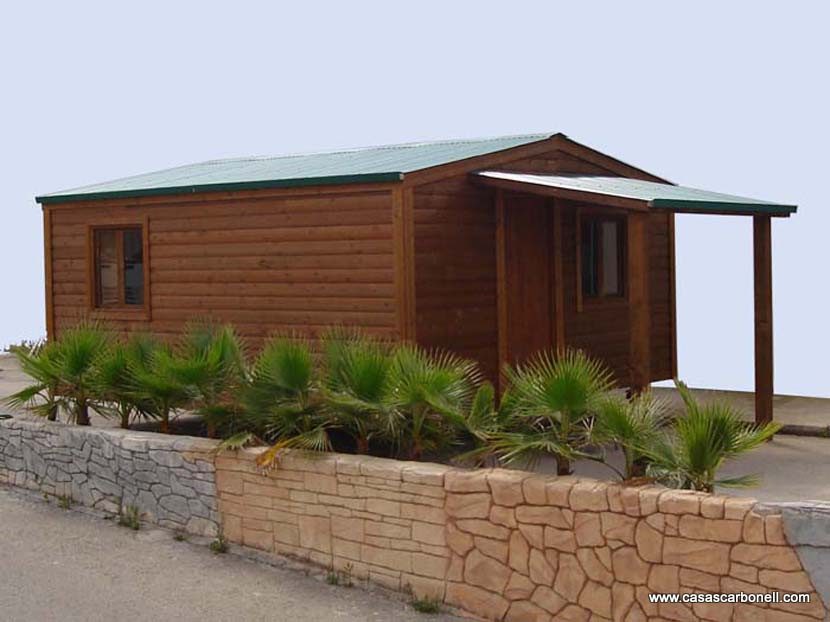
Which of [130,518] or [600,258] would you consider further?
[600,258]

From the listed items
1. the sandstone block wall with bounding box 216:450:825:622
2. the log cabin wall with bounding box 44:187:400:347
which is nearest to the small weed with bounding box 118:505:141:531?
the sandstone block wall with bounding box 216:450:825:622

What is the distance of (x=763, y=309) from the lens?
13984 millimetres

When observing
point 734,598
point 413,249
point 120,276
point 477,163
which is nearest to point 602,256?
point 477,163

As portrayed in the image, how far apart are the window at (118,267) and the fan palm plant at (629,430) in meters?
8.06

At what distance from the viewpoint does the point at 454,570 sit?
28.2 ft

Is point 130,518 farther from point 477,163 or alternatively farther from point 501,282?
point 477,163

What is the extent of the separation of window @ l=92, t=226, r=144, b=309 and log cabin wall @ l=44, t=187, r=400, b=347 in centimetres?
16

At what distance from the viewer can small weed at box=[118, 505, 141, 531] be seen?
10758 millimetres

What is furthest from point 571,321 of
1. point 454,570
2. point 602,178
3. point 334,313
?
point 454,570

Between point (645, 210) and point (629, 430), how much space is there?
385 centimetres

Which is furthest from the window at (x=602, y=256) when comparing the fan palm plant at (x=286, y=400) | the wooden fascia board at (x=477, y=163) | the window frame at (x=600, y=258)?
the fan palm plant at (x=286, y=400)

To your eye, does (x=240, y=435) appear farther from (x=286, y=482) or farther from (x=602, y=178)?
(x=602, y=178)

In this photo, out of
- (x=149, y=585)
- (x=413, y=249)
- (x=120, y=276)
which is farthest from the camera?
(x=120, y=276)

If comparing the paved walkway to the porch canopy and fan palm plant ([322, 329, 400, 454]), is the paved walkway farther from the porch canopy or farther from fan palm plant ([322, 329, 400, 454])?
fan palm plant ([322, 329, 400, 454])
